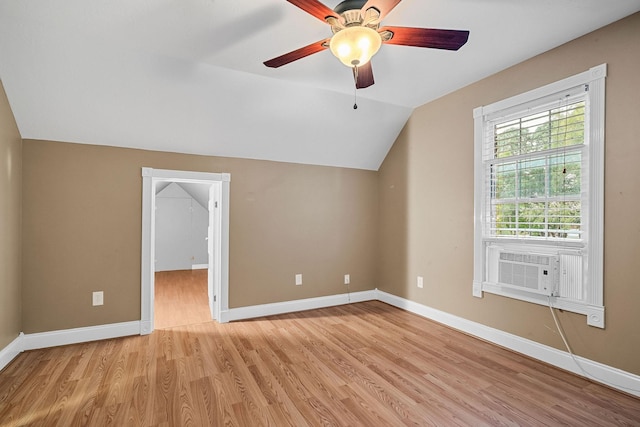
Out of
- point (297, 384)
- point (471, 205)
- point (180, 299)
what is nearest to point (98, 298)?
point (180, 299)

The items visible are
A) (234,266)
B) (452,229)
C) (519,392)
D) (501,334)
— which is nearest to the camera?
(519,392)

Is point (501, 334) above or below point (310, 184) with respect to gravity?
below

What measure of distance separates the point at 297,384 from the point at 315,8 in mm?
2393

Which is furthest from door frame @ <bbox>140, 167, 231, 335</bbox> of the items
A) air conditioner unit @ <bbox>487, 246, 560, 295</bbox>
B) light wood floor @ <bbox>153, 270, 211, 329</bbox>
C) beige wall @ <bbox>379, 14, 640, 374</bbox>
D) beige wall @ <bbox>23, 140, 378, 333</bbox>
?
air conditioner unit @ <bbox>487, 246, 560, 295</bbox>

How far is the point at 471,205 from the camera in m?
3.29

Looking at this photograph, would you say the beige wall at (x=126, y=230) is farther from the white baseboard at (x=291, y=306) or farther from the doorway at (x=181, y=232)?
the doorway at (x=181, y=232)

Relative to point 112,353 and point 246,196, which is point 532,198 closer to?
point 246,196

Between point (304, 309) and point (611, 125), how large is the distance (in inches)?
139

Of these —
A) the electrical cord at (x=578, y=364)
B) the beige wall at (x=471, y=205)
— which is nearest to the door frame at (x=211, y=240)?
the beige wall at (x=471, y=205)

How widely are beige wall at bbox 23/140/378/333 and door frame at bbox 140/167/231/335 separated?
0.07 m

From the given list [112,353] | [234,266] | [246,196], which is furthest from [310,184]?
[112,353]

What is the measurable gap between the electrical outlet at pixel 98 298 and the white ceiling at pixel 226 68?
1.51 m

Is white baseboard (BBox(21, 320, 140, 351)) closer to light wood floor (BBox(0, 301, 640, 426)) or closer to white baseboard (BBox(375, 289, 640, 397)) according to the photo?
light wood floor (BBox(0, 301, 640, 426))

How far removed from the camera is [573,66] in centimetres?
249
